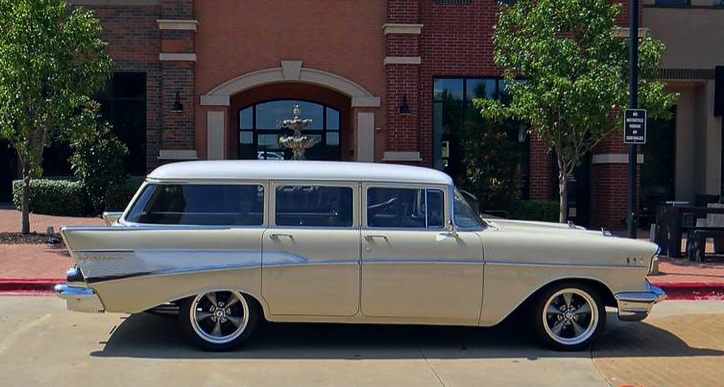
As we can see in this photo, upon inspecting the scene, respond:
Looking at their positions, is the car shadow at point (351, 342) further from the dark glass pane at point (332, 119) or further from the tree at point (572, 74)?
the dark glass pane at point (332, 119)

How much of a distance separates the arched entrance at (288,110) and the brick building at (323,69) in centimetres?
3

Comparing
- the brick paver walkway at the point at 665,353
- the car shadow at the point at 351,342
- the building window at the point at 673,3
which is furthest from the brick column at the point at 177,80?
the brick paver walkway at the point at 665,353

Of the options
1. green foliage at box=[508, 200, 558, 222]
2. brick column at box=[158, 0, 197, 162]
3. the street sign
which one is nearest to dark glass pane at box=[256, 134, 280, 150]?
brick column at box=[158, 0, 197, 162]

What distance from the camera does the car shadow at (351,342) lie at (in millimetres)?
6762

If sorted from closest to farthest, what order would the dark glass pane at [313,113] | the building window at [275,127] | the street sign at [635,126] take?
the street sign at [635,126] → the building window at [275,127] → the dark glass pane at [313,113]

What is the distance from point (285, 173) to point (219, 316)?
145cm

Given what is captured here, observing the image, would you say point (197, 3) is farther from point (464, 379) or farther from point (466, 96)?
point (464, 379)

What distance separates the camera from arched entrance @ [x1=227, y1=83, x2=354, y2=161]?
746 inches

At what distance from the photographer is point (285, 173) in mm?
6871

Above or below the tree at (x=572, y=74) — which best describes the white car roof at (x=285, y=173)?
below

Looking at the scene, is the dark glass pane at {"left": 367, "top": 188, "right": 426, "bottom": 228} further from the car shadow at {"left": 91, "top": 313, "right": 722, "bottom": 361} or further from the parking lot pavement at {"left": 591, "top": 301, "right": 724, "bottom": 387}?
the parking lot pavement at {"left": 591, "top": 301, "right": 724, "bottom": 387}

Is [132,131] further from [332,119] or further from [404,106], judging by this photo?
[404,106]

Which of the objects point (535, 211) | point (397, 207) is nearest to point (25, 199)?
point (397, 207)

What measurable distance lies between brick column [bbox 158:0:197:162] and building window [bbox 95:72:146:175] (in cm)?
114
